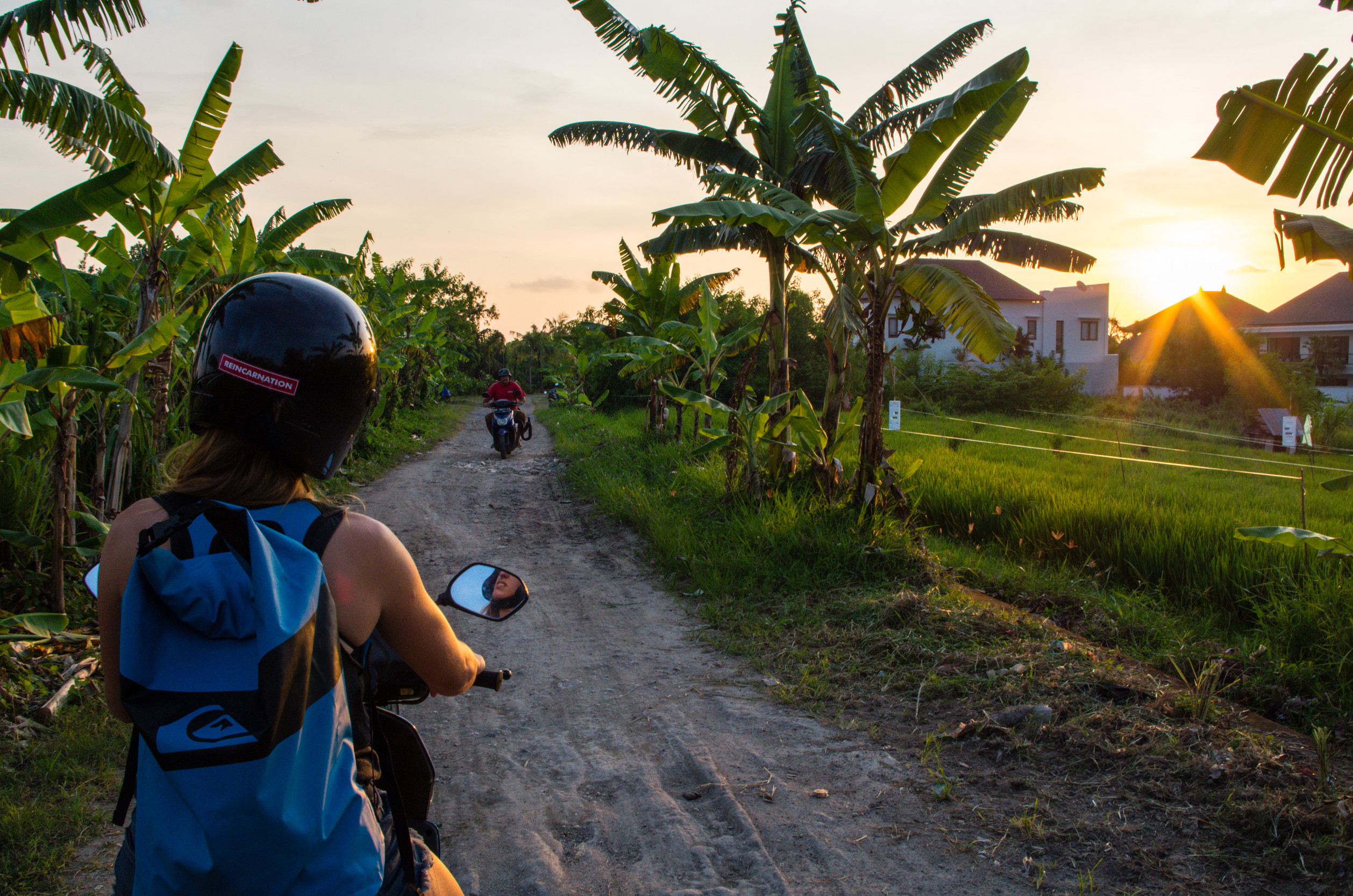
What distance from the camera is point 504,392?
48.6ft

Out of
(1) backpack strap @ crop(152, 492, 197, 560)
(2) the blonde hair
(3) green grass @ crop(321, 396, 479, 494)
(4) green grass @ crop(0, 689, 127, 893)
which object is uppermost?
(2) the blonde hair

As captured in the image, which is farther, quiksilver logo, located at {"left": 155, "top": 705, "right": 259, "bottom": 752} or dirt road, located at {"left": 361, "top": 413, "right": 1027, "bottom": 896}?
dirt road, located at {"left": 361, "top": 413, "right": 1027, "bottom": 896}

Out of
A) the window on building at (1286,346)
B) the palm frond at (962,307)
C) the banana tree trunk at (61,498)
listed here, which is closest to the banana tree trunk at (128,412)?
the banana tree trunk at (61,498)

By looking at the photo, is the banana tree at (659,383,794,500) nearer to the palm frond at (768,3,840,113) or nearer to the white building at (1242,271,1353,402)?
the palm frond at (768,3,840,113)

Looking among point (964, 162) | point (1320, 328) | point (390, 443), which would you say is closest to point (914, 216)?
point (964, 162)

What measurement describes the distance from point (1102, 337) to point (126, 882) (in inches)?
1841

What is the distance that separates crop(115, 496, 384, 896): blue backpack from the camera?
100 cm

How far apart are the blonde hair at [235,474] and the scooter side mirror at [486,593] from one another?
37 cm

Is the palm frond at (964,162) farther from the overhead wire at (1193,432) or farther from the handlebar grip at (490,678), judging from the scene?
the overhead wire at (1193,432)

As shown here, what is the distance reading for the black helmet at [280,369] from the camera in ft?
4.30

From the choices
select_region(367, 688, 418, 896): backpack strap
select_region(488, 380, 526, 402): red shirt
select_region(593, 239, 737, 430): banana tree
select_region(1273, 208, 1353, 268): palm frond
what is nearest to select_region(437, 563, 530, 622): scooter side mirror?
select_region(367, 688, 418, 896): backpack strap

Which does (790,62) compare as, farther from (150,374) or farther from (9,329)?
(9,329)

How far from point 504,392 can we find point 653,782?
1207 centimetres

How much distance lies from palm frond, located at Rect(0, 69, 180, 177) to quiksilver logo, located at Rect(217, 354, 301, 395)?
3841 millimetres
